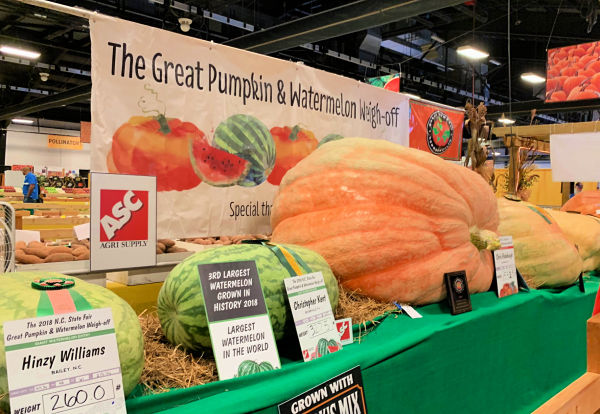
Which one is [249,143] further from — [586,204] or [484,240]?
[586,204]

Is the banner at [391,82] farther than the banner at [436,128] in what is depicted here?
Yes

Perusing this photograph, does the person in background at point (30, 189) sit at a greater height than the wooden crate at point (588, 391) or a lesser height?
greater

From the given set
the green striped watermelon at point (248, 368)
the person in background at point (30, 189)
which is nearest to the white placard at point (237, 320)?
the green striped watermelon at point (248, 368)

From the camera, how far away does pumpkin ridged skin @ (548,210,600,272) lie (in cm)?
270

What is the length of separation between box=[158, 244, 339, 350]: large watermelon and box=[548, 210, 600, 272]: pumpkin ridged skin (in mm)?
2063

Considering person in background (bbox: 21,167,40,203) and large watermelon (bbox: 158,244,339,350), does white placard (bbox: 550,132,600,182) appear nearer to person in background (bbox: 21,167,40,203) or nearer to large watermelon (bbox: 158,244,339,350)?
large watermelon (bbox: 158,244,339,350)

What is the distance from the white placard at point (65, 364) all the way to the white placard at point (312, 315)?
1.50 feet

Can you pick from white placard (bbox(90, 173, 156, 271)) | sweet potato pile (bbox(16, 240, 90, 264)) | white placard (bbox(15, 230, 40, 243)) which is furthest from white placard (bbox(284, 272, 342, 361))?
white placard (bbox(15, 230, 40, 243))

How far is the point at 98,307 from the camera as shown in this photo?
83cm

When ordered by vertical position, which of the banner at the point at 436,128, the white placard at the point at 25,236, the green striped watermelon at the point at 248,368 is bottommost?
the green striped watermelon at the point at 248,368

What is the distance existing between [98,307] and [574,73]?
27.4ft

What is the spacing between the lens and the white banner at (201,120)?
1.67 metres

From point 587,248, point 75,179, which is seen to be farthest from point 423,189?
point 75,179

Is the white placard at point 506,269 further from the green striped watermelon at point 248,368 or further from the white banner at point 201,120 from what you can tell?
the green striped watermelon at point 248,368
